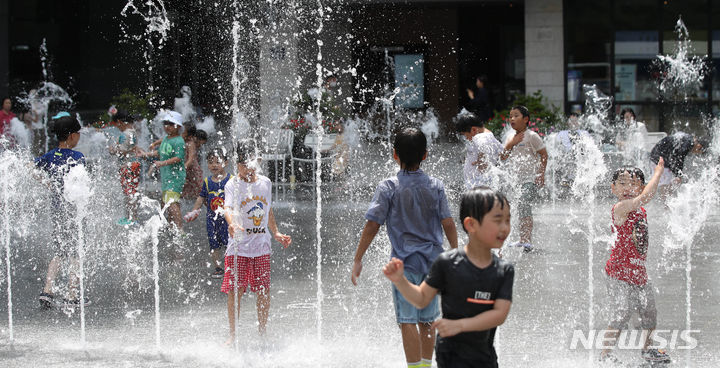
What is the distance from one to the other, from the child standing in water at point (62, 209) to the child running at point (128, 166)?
359 centimetres

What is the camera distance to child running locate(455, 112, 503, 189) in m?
8.63

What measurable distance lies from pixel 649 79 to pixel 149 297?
52.5ft

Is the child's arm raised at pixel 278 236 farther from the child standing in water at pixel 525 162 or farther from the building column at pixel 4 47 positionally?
the building column at pixel 4 47

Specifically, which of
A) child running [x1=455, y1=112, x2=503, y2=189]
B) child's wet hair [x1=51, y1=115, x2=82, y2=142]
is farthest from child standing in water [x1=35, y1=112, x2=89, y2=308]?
child running [x1=455, y1=112, x2=503, y2=189]

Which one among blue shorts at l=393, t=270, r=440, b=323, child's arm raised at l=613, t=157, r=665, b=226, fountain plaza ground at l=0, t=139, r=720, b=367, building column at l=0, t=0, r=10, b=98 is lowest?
fountain plaza ground at l=0, t=139, r=720, b=367

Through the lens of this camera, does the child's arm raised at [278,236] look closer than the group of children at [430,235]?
No

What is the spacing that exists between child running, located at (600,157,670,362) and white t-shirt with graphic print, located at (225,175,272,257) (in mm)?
2264

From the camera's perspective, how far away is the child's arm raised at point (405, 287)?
3311 mm

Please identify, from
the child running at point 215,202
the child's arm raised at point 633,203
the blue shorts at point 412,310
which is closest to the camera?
the blue shorts at point 412,310

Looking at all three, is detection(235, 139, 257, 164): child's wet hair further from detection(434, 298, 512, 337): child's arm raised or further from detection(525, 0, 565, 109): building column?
detection(525, 0, 565, 109): building column

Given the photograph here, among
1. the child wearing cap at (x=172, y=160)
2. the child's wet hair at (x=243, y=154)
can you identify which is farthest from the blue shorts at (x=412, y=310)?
the child wearing cap at (x=172, y=160)

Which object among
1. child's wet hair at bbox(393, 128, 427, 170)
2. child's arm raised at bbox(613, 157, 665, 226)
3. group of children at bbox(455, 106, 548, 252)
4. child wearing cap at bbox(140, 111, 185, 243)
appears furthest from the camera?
child wearing cap at bbox(140, 111, 185, 243)

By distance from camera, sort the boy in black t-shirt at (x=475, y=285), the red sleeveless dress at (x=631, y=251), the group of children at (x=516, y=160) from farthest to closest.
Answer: the group of children at (x=516, y=160) → the red sleeveless dress at (x=631, y=251) → the boy in black t-shirt at (x=475, y=285)

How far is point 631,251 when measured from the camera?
5.16 m
